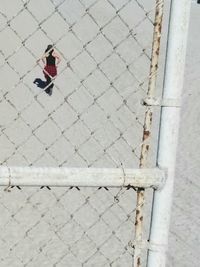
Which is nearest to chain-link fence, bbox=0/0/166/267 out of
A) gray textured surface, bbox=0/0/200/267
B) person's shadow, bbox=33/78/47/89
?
gray textured surface, bbox=0/0/200/267

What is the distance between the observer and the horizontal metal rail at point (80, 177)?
75.2 inches

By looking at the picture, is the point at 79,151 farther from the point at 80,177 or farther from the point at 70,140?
the point at 80,177

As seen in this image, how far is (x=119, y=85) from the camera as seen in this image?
11.7m

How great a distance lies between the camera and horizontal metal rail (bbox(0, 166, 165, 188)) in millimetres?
1910

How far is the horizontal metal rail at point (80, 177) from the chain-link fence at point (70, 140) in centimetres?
17

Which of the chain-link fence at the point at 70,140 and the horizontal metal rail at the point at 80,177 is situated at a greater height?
the chain-link fence at the point at 70,140

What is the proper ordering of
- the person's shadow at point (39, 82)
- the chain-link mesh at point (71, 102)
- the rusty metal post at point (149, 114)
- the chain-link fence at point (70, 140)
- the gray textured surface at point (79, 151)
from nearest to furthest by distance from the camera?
the rusty metal post at point (149, 114), the chain-link fence at point (70, 140), the gray textured surface at point (79, 151), the chain-link mesh at point (71, 102), the person's shadow at point (39, 82)


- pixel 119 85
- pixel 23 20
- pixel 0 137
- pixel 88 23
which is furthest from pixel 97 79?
pixel 88 23

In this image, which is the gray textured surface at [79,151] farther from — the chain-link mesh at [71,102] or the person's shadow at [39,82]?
the person's shadow at [39,82]

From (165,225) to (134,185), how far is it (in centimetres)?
23

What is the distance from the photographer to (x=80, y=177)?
6.41 ft

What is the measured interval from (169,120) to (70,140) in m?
6.50

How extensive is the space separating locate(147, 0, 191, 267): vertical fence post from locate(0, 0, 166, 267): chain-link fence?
137 millimetres

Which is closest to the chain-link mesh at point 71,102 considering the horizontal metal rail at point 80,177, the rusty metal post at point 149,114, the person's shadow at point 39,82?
the person's shadow at point 39,82
